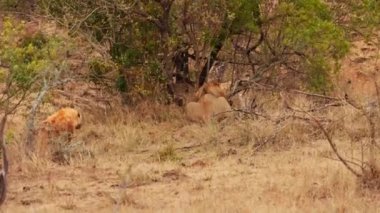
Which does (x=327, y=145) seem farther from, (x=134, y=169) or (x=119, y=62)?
(x=119, y=62)

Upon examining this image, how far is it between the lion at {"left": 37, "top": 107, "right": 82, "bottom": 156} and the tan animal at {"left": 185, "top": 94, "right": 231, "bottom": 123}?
6.13 feet

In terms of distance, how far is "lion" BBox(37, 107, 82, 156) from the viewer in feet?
31.1

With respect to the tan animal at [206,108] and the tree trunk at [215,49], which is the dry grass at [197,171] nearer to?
the tan animal at [206,108]

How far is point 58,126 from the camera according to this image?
9.80m

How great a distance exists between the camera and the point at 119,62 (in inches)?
472

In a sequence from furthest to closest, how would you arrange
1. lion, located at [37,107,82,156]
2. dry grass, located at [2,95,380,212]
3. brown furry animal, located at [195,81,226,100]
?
brown furry animal, located at [195,81,226,100]
lion, located at [37,107,82,156]
dry grass, located at [2,95,380,212]

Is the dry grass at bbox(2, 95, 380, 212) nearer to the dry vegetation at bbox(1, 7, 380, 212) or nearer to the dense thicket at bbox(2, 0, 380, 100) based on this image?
the dry vegetation at bbox(1, 7, 380, 212)

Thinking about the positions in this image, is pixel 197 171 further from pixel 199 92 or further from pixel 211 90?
pixel 199 92

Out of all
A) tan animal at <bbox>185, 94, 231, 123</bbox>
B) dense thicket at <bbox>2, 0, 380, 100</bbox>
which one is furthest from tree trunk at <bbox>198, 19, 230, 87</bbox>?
tan animal at <bbox>185, 94, 231, 123</bbox>

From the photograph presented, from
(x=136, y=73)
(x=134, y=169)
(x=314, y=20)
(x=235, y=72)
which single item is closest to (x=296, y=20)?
(x=314, y=20)

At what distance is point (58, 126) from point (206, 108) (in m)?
2.37

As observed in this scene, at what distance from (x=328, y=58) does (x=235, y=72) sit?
154 centimetres

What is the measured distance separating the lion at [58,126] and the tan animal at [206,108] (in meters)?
1.87

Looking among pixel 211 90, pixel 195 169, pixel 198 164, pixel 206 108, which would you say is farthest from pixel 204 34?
pixel 195 169
